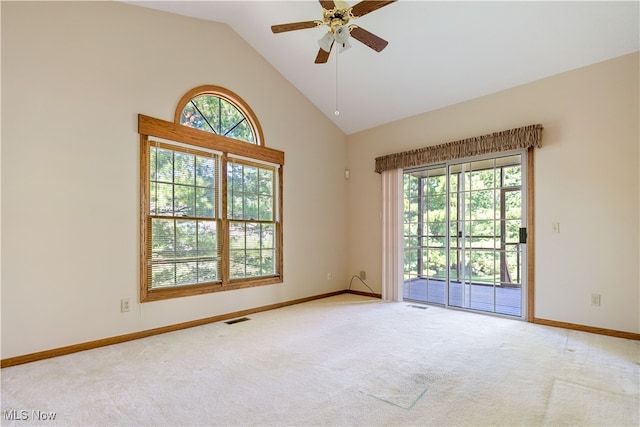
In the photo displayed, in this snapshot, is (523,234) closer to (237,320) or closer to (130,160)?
(237,320)

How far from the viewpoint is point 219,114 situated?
13.5 ft

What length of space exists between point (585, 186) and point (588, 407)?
2.46 metres

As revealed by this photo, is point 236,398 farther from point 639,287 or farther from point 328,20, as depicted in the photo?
point 639,287

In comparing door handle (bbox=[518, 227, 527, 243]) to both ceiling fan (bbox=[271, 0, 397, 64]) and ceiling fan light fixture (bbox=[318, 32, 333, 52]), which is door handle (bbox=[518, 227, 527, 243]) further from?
ceiling fan light fixture (bbox=[318, 32, 333, 52])

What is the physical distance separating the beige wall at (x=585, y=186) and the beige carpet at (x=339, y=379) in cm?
43

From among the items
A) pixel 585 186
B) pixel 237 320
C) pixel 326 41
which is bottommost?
pixel 237 320

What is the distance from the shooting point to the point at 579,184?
11.7 ft

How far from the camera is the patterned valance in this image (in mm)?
3822

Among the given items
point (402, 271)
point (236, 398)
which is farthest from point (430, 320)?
point (236, 398)

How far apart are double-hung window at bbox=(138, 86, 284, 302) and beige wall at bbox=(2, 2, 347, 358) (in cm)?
14

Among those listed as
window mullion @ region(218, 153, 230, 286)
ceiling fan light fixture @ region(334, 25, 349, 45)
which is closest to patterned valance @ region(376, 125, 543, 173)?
ceiling fan light fixture @ region(334, 25, 349, 45)

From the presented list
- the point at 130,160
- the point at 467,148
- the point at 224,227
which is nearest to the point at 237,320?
the point at 224,227

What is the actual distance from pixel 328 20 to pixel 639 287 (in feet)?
Result: 12.8
